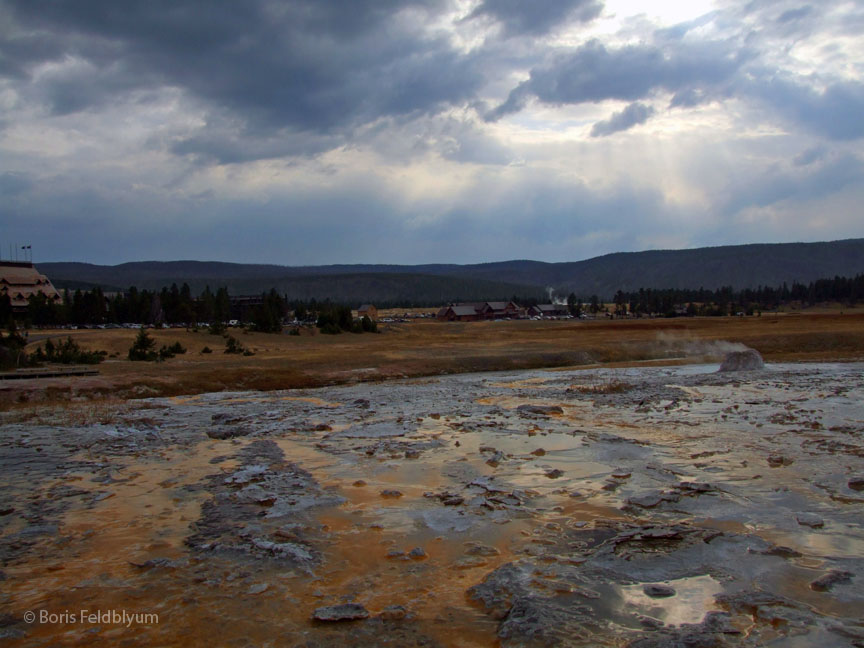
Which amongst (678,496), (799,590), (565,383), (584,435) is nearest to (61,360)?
(565,383)

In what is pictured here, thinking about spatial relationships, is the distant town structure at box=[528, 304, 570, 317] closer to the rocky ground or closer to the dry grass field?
the dry grass field

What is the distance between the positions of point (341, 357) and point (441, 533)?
37.2 m

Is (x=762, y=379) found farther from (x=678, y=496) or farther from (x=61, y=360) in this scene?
(x=61, y=360)

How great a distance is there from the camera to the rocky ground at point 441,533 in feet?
24.1

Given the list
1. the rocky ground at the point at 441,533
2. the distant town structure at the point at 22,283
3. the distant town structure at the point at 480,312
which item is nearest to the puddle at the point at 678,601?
the rocky ground at the point at 441,533

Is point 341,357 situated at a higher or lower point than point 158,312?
lower

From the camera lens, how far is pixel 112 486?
529 inches

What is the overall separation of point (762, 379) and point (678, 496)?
2465 centimetres

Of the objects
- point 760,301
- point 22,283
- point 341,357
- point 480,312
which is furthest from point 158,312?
point 760,301

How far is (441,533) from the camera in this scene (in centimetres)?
1035

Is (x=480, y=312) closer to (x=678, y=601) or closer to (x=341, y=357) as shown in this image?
(x=341, y=357)

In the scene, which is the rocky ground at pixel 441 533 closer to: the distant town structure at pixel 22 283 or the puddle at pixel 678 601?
the puddle at pixel 678 601

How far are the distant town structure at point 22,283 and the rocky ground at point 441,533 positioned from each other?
8342 cm

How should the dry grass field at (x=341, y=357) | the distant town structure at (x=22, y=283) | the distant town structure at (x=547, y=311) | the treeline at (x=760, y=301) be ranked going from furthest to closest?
the distant town structure at (x=547, y=311), the treeline at (x=760, y=301), the distant town structure at (x=22, y=283), the dry grass field at (x=341, y=357)
